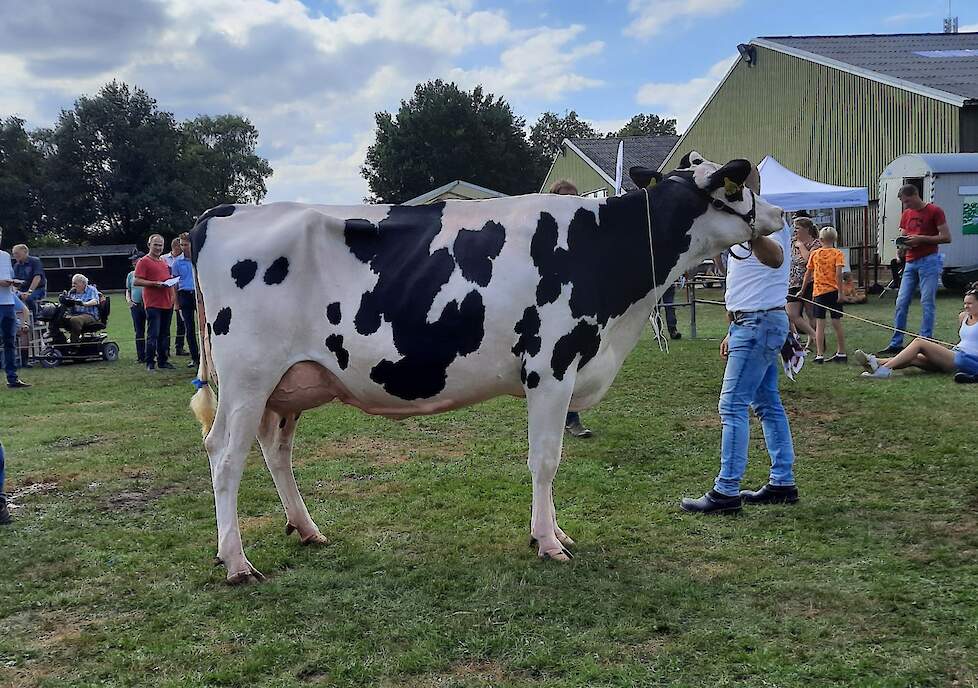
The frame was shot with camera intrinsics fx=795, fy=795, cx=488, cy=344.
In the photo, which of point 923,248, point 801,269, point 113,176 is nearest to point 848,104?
point 801,269

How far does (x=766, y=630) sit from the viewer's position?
3.66 meters

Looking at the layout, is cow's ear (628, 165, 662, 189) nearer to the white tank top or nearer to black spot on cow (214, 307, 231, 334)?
black spot on cow (214, 307, 231, 334)

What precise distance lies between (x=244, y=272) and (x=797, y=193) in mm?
17146

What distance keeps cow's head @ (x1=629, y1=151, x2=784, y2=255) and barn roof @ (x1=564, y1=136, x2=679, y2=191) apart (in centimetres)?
3793

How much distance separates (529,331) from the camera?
4.59 metres

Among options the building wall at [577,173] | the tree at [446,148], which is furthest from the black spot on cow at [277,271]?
the tree at [446,148]

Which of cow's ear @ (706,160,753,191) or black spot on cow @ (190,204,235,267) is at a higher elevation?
cow's ear @ (706,160,753,191)

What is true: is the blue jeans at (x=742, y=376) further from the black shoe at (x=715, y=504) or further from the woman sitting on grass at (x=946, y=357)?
the woman sitting on grass at (x=946, y=357)

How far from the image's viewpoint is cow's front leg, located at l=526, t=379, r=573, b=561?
4.62 metres

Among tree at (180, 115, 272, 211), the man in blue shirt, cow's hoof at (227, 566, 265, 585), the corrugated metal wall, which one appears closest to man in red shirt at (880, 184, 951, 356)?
cow's hoof at (227, 566, 265, 585)

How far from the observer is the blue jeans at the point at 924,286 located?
1098 centimetres

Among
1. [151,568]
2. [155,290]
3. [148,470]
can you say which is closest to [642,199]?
[151,568]

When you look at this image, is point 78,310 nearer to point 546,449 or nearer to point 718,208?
point 546,449

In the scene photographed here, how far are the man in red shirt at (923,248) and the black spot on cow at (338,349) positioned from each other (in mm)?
9002
